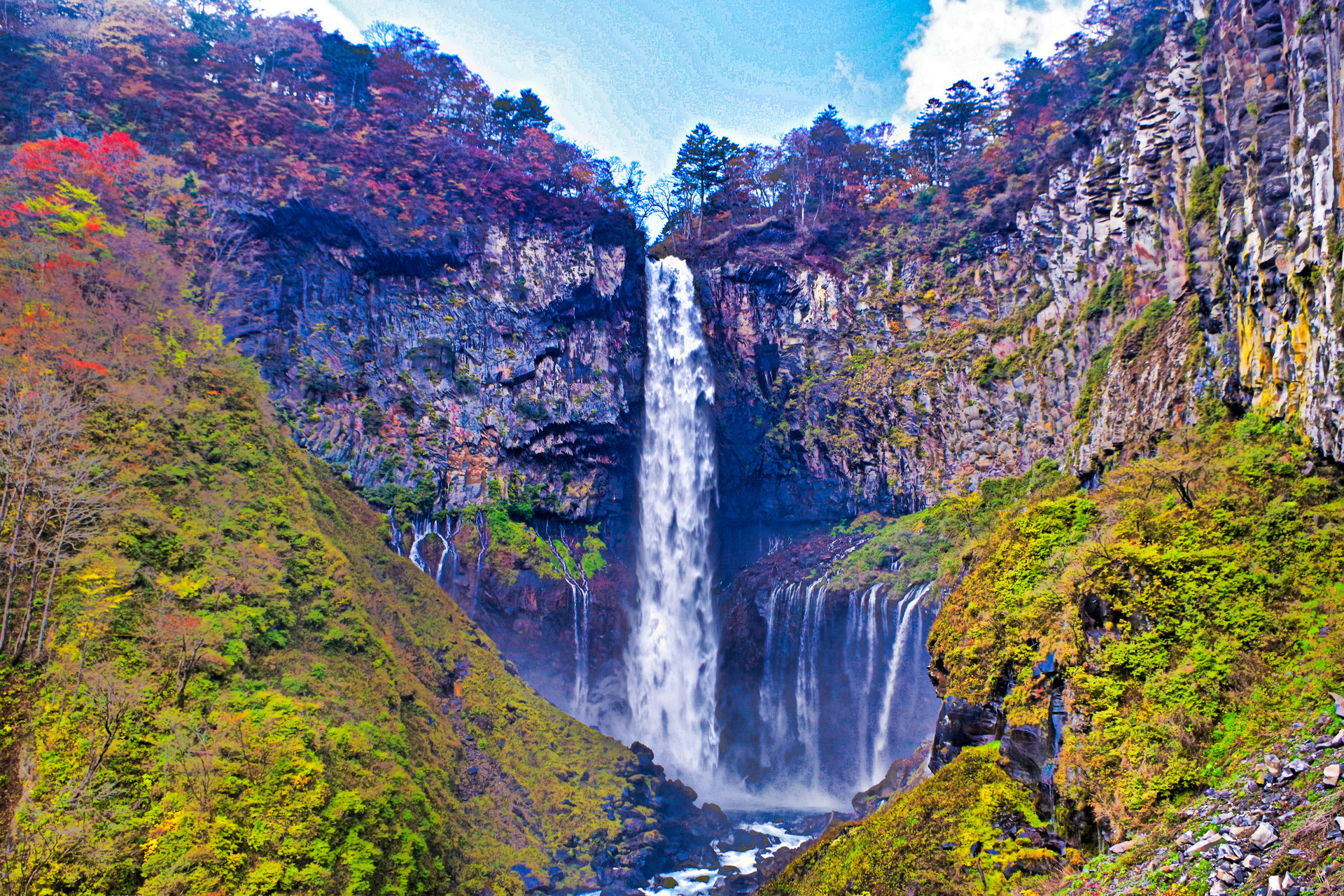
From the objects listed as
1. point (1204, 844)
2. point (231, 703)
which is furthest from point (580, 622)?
point (1204, 844)

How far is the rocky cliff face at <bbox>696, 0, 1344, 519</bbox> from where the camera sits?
864 cm

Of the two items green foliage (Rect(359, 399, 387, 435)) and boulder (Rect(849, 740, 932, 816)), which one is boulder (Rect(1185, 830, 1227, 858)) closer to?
boulder (Rect(849, 740, 932, 816))

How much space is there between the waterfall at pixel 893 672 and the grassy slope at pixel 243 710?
9.14 m

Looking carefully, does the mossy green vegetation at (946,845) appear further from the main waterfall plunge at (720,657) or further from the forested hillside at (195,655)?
the main waterfall plunge at (720,657)

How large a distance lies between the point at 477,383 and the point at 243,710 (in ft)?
59.8

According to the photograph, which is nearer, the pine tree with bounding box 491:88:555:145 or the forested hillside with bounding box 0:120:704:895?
the forested hillside with bounding box 0:120:704:895

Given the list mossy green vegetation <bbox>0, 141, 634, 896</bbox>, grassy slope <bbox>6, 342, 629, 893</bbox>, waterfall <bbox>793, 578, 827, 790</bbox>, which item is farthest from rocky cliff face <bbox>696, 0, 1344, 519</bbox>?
mossy green vegetation <bbox>0, 141, 634, 896</bbox>

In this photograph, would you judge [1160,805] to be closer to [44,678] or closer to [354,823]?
[354,823]

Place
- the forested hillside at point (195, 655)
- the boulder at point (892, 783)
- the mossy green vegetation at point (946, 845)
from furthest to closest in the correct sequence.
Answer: the boulder at point (892, 783) < the forested hillside at point (195, 655) < the mossy green vegetation at point (946, 845)

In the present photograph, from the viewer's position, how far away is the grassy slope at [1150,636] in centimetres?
574

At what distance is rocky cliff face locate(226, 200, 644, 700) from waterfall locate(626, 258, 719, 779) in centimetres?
94

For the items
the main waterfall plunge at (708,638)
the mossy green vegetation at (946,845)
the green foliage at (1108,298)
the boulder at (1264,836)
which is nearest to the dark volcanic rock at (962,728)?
the mossy green vegetation at (946,845)

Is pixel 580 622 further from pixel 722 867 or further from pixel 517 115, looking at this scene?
pixel 517 115

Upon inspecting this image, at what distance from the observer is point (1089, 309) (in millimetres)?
20406
